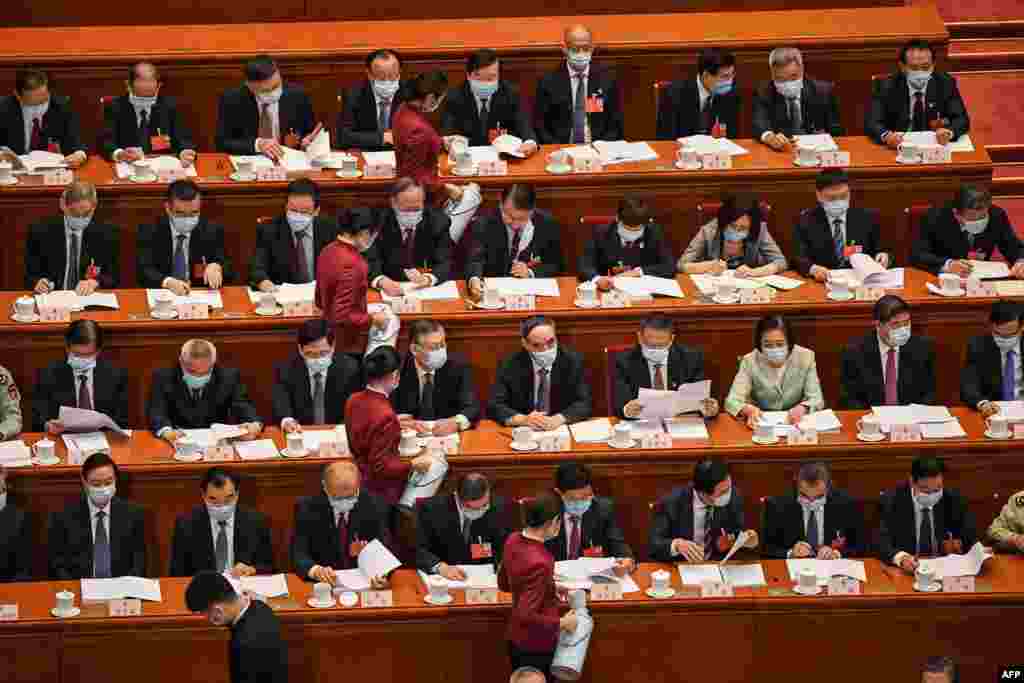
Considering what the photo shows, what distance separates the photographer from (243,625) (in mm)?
8055

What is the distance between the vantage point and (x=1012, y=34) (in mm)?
12734

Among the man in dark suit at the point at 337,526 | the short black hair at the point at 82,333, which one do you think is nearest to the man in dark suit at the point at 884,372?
the man in dark suit at the point at 337,526

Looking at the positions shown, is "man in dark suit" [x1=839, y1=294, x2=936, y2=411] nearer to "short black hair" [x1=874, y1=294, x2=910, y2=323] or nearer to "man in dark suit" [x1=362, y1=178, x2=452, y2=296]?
"short black hair" [x1=874, y1=294, x2=910, y2=323]

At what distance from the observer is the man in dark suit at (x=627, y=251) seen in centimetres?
1058

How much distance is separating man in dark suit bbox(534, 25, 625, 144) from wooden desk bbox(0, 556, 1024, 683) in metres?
3.17

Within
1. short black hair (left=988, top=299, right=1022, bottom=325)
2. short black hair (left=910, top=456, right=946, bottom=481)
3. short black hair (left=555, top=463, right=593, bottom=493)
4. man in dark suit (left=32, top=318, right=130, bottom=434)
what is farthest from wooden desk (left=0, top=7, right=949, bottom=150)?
short black hair (left=555, top=463, right=593, bottom=493)

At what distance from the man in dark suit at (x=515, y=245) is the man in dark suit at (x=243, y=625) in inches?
114

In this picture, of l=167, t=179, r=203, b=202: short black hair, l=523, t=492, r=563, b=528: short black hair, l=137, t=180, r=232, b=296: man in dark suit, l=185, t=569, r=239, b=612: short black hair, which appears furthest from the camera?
l=137, t=180, r=232, b=296: man in dark suit

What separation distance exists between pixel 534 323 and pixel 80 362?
2083 millimetres

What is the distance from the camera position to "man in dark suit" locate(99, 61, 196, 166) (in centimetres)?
1114

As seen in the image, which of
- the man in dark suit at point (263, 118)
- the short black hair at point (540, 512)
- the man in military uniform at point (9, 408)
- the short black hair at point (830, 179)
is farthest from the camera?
the man in dark suit at point (263, 118)

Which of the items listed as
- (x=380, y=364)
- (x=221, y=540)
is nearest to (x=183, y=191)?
(x=380, y=364)

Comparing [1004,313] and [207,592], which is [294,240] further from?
[1004,313]

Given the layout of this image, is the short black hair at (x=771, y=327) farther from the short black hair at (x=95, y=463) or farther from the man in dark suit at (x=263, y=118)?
the short black hair at (x=95, y=463)
